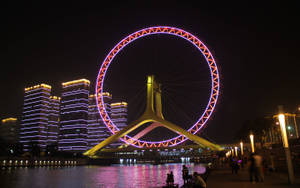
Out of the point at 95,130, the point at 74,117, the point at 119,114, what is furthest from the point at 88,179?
the point at 119,114

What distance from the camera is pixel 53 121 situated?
127m

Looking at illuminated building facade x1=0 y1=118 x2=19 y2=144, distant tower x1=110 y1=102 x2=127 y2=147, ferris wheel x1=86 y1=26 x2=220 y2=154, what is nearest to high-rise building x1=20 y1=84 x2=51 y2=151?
illuminated building facade x1=0 y1=118 x2=19 y2=144

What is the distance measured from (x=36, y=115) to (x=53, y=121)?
8.04m

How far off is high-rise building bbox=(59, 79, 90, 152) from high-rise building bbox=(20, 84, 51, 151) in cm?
682

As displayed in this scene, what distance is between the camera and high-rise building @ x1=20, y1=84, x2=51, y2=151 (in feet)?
392

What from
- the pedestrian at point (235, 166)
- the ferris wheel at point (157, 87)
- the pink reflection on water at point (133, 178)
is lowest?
the pink reflection on water at point (133, 178)

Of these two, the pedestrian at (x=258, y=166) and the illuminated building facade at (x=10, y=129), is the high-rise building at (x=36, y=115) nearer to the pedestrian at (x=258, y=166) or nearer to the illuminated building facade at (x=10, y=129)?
the illuminated building facade at (x=10, y=129)

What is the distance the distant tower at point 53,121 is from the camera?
123 m

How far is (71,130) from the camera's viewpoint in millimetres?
118375

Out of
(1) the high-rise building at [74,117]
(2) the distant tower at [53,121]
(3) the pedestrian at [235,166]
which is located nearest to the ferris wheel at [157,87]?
(3) the pedestrian at [235,166]

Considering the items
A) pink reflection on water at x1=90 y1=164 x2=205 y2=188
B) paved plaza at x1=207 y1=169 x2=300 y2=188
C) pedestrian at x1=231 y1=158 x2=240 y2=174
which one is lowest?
pink reflection on water at x1=90 y1=164 x2=205 y2=188

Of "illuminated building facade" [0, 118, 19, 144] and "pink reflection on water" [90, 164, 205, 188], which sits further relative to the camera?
"illuminated building facade" [0, 118, 19, 144]

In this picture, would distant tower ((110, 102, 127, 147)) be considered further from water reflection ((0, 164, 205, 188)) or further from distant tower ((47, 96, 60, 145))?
water reflection ((0, 164, 205, 188))

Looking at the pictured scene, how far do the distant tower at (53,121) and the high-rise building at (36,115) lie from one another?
2.41 m
